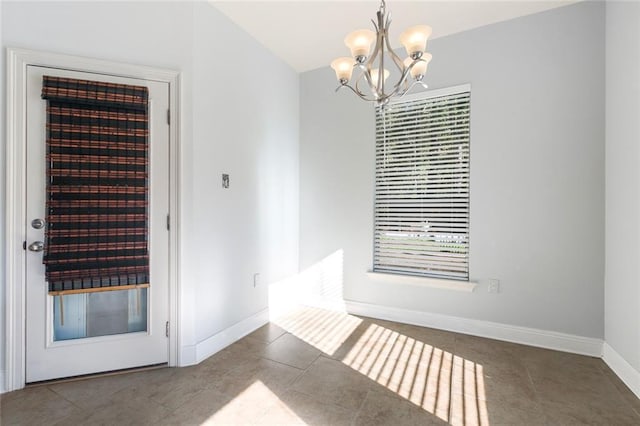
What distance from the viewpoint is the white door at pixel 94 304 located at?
1982mm

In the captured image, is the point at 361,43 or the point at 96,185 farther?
the point at 96,185

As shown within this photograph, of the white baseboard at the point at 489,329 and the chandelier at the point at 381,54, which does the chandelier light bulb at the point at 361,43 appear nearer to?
the chandelier at the point at 381,54

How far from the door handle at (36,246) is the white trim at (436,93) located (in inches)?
125

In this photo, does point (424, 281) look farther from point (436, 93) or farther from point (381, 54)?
point (381, 54)

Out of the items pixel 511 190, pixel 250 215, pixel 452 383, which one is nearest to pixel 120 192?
pixel 250 215

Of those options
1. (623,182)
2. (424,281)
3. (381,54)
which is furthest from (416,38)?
(424,281)

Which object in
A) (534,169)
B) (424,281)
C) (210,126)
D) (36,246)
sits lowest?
(424,281)

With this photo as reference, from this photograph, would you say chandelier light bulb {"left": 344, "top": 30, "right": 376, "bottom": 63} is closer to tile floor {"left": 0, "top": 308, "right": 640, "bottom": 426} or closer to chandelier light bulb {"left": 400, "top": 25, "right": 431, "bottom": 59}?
chandelier light bulb {"left": 400, "top": 25, "right": 431, "bottom": 59}

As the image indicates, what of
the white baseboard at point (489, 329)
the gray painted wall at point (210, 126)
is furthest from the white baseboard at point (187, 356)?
the white baseboard at point (489, 329)

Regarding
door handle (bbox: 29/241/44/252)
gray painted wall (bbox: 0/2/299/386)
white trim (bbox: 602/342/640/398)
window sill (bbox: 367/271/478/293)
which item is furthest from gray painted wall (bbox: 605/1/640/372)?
door handle (bbox: 29/241/44/252)

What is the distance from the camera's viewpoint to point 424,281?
299cm

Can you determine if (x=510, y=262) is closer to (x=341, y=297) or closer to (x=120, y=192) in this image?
(x=341, y=297)

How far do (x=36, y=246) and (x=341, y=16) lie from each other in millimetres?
2906

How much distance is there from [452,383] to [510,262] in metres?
1.26
